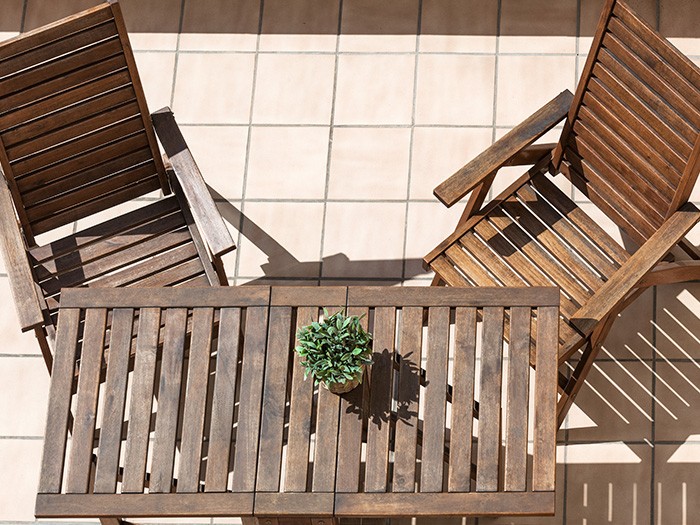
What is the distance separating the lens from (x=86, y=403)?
2.84 metres

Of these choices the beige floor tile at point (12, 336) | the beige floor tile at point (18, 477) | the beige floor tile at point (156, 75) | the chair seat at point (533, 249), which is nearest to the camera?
the chair seat at point (533, 249)

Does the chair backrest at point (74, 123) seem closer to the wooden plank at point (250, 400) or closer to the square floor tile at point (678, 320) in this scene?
the wooden plank at point (250, 400)

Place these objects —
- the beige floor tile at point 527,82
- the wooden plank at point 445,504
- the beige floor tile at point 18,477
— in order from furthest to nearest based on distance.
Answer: the beige floor tile at point 527,82, the beige floor tile at point 18,477, the wooden plank at point 445,504

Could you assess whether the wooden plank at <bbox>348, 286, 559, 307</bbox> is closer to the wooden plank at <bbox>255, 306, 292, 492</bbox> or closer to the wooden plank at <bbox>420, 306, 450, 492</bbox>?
the wooden plank at <bbox>420, 306, 450, 492</bbox>

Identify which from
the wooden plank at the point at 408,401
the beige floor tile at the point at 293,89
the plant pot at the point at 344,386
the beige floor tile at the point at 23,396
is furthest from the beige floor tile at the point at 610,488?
the beige floor tile at the point at 23,396

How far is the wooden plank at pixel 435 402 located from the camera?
2.73 meters

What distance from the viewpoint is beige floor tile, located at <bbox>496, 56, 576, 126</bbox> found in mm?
4082

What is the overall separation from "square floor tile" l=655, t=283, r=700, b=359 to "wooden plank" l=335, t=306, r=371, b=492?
1.37m

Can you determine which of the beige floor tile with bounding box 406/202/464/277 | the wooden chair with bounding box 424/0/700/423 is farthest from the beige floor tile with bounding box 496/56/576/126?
the wooden chair with bounding box 424/0/700/423

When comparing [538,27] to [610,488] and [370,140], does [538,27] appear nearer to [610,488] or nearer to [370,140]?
[370,140]

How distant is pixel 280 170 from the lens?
4055mm

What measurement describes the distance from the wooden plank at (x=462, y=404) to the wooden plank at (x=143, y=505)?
1.72 ft

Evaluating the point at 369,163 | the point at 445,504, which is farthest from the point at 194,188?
the point at 445,504

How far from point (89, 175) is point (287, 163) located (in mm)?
835
